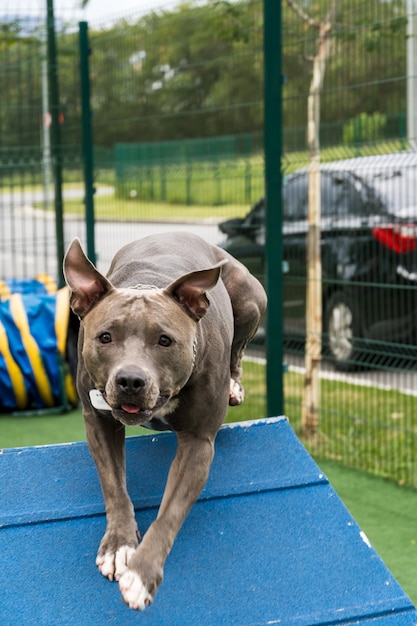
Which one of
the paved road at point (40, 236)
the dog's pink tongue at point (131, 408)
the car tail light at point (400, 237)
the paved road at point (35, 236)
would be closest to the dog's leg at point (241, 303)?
the dog's pink tongue at point (131, 408)

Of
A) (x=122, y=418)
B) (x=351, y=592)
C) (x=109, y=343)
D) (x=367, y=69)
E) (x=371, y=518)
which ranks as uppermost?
(x=367, y=69)

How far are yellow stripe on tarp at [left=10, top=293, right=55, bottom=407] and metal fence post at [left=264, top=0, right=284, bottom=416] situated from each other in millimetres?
1835

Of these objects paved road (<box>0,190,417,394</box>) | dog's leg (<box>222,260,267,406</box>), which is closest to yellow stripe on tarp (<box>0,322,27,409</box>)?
paved road (<box>0,190,417,394</box>)

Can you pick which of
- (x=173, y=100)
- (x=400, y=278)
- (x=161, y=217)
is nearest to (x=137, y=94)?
(x=173, y=100)

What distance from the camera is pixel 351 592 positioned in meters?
2.93

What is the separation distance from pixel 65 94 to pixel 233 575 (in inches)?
224

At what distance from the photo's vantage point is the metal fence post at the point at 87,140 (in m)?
7.52

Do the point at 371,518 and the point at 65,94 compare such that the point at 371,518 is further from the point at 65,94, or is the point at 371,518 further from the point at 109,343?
the point at 65,94

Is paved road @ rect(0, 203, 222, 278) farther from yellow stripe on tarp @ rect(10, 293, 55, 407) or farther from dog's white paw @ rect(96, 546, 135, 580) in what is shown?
dog's white paw @ rect(96, 546, 135, 580)

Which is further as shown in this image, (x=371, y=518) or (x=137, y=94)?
(x=137, y=94)

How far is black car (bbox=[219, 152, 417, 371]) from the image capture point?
16.6 feet

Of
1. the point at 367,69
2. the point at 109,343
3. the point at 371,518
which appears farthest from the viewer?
the point at 367,69

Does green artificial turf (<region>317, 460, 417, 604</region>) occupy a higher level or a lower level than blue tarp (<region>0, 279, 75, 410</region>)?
lower

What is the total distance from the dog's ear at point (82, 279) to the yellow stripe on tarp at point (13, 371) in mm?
3772
